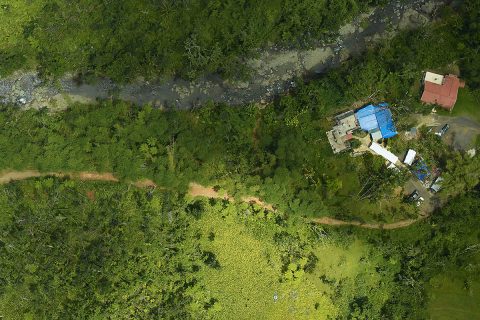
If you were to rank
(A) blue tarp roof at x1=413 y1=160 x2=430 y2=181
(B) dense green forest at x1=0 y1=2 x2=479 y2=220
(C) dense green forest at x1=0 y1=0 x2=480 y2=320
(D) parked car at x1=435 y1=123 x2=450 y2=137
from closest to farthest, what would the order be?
(C) dense green forest at x1=0 y1=0 x2=480 y2=320
(B) dense green forest at x1=0 y1=2 x2=479 y2=220
(A) blue tarp roof at x1=413 y1=160 x2=430 y2=181
(D) parked car at x1=435 y1=123 x2=450 y2=137

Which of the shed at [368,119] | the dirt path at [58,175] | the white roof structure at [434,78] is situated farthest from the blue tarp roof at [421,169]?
the dirt path at [58,175]

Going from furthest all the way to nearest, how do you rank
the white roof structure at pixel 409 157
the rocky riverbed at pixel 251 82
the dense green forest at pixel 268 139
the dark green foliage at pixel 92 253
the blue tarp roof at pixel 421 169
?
the rocky riverbed at pixel 251 82 → the white roof structure at pixel 409 157 → the blue tarp roof at pixel 421 169 → the dense green forest at pixel 268 139 → the dark green foliage at pixel 92 253

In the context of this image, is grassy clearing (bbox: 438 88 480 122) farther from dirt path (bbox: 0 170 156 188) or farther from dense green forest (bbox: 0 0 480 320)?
dirt path (bbox: 0 170 156 188)

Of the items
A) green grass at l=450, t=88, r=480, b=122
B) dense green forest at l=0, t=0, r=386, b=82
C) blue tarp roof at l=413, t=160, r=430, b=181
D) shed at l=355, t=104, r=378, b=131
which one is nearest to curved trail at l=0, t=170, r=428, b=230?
blue tarp roof at l=413, t=160, r=430, b=181

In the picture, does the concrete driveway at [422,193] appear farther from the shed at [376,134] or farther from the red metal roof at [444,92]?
the red metal roof at [444,92]

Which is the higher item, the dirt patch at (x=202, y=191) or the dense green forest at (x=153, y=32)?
the dense green forest at (x=153, y=32)

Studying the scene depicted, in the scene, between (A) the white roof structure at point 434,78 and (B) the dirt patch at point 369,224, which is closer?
(B) the dirt patch at point 369,224

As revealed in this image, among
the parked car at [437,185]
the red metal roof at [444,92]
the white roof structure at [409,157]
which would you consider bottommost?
the parked car at [437,185]

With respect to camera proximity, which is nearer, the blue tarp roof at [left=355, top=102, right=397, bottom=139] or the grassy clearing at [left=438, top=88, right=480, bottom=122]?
the blue tarp roof at [left=355, top=102, right=397, bottom=139]
